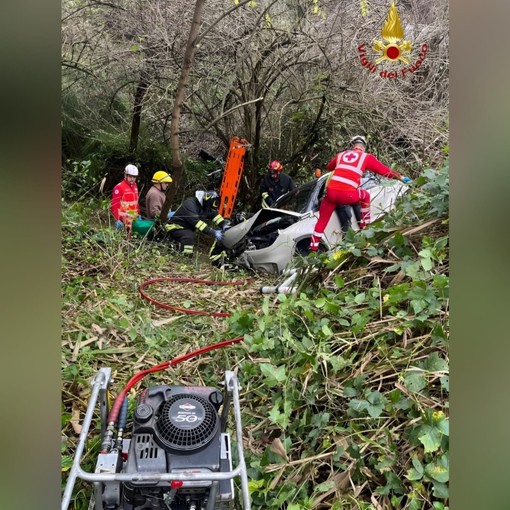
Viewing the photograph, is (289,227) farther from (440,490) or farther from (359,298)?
(440,490)

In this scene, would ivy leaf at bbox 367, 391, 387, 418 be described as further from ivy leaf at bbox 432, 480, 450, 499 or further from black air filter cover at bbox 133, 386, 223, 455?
black air filter cover at bbox 133, 386, 223, 455

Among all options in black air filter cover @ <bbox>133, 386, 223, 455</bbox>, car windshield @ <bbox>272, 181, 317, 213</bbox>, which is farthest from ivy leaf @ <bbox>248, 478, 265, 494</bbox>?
car windshield @ <bbox>272, 181, 317, 213</bbox>

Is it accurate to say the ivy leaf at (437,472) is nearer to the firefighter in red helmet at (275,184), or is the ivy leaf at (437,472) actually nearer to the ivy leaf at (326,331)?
the ivy leaf at (326,331)

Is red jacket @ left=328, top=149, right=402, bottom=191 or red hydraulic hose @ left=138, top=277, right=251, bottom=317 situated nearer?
red hydraulic hose @ left=138, top=277, right=251, bottom=317

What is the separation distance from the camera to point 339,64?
31.3 ft

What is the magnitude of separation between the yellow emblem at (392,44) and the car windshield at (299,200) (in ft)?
10.1

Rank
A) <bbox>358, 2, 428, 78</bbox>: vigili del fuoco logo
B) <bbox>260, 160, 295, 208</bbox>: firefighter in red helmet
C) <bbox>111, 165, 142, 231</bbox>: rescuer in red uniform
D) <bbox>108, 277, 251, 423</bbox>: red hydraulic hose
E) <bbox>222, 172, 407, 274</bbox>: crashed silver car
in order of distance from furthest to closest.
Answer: <bbox>260, 160, 295, 208</bbox>: firefighter in red helmet → <bbox>358, 2, 428, 78</bbox>: vigili del fuoco logo → <bbox>111, 165, 142, 231</bbox>: rescuer in red uniform → <bbox>222, 172, 407, 274</bbox>: crashed silver car → <bbox>108, 277, 251, 423</bbox>: red hydraulic hose

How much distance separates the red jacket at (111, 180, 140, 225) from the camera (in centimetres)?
772

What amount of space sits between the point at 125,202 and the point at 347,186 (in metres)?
3.51

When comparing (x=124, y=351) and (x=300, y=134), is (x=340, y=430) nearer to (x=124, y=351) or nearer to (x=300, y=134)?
(x=124, y=351)

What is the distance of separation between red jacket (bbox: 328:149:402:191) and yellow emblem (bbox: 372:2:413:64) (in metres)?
2.92

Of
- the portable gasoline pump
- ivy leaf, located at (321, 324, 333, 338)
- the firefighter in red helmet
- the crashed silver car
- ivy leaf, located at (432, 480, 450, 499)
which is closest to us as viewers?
the portable gasoline pump
